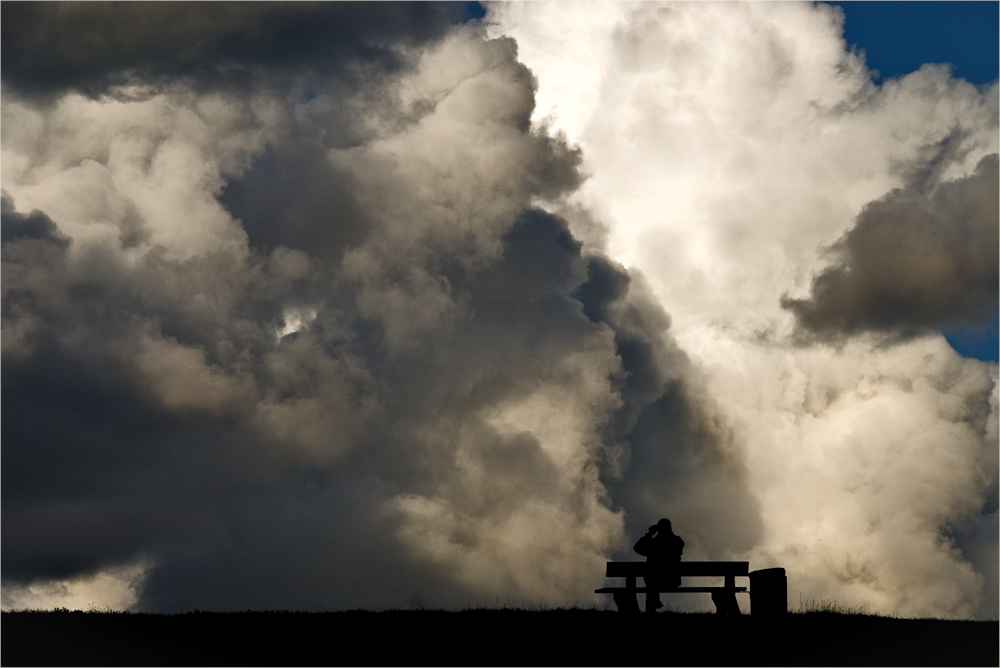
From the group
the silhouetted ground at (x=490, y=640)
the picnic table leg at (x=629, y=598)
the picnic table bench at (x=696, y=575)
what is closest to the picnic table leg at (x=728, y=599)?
the picnic table bench at (x=696, y=575)

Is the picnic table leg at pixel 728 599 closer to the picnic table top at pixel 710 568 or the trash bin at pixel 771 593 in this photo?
the picnic table top at pixel 710 568

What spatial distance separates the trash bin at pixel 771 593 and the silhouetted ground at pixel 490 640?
0.28m

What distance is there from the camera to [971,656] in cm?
1445

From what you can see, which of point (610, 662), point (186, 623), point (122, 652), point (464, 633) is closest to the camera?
point (610, 662)

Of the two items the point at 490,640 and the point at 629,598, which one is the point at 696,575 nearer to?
the point at 629,598

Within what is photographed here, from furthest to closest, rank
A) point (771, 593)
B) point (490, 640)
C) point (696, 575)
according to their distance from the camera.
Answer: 1. point (696, 575)
2. point (771, 593)
3. point (490, 640)

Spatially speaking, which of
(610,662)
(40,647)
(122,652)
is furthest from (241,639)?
(610,662)

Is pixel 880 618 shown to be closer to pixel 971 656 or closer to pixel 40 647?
pixel 971 656

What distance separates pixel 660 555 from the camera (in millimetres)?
19344

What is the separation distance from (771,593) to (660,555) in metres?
2.06

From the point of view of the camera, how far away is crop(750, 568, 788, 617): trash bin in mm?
18094

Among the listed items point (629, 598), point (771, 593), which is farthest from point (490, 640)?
point (771, 593)

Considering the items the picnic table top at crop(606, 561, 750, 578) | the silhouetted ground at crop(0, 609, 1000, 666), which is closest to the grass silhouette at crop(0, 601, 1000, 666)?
the silhouetted ground at crop(0, 609, 1000, 666)

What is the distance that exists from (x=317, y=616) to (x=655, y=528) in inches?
235
